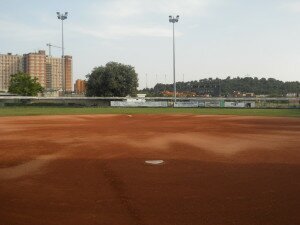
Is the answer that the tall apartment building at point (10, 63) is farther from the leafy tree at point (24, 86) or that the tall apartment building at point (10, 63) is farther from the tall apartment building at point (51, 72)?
the leafy tree at point (24, 86)

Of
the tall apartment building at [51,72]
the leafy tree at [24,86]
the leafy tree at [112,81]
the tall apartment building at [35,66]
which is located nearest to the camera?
the leafy tree at [112,81]

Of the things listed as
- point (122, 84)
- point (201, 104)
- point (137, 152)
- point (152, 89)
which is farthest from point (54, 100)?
point (152, 89)

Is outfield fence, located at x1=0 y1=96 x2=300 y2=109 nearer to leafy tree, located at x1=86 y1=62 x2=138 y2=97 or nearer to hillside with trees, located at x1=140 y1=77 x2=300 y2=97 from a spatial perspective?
leafy tree, located at x1=86 y1=62 x2=138 y2=97

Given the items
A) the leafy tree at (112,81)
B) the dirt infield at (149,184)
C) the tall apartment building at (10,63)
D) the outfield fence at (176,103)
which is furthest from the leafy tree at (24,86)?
the tall apartment building at (10,63)

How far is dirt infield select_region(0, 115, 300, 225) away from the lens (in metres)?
7.52

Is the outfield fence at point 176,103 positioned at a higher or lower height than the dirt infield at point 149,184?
higher

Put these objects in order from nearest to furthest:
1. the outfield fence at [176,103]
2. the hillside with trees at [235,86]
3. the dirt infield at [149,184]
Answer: the dirt infield at [149,184] → the outfield fence at [176,103] → the hillside with trees at [235,86]

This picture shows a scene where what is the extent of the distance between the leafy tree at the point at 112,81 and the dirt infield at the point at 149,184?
216 ft

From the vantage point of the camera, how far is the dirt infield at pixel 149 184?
7.52 meters

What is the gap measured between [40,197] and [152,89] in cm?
18887

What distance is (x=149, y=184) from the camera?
10219 millimetres

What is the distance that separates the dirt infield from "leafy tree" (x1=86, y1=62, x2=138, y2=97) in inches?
2590

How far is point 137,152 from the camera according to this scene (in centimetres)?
1591

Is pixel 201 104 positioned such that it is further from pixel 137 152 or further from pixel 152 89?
pixel 152 89
